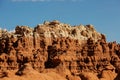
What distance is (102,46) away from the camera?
10912cm

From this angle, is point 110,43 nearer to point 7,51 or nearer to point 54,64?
point 54,64

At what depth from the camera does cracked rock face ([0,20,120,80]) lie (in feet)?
328

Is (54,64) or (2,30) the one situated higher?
(2,30)

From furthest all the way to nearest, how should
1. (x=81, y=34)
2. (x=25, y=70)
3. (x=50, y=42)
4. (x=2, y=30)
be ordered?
(x=2, y=30) < (x=81, y=34) < (x=50, y=42) < (x=25, y=70)

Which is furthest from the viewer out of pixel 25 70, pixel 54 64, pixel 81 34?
pixel 81 34

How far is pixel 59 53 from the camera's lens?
10288 cm

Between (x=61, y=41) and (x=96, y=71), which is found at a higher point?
(x=61, y=41)

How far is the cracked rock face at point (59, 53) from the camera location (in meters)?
99.9

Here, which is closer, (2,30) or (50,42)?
(50,42)

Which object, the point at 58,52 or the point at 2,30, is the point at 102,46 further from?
the point at 2,30

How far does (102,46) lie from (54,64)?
13.6 metres

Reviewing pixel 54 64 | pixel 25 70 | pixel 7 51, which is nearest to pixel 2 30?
pixel 7 51

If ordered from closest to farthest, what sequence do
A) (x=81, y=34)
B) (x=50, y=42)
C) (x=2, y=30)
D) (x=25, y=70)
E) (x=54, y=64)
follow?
1. (x=25, y=70)
2. (x=54, y=64)
3. (x=50, y=42)
4. (x=81, y=34)
5. (x=2, y=30)

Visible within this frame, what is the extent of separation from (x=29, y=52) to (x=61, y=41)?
762cm
